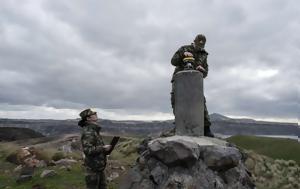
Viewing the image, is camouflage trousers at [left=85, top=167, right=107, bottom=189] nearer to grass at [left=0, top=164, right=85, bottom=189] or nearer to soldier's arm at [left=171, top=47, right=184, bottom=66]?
soldier's arm at [left=171, top=47, right=184, bottom=66]

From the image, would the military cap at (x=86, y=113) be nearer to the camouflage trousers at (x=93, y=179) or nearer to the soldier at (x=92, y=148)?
the soldier at (x=92, y=148)

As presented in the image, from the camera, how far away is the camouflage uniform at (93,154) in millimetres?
11164

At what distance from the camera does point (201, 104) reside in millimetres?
12953

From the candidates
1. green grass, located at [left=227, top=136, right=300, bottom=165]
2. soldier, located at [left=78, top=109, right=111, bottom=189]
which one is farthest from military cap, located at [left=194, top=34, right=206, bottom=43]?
green grass, located at [left=227, top=136, right=300, bottom=165]

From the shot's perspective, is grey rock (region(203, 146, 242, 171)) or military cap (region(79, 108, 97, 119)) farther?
grey rock (region(203, 146, 242, 171))

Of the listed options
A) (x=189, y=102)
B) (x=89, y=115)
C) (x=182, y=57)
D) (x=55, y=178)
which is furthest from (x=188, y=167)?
(x=55, y=178)

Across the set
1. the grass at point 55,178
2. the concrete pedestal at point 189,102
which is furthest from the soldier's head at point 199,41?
the grass at point 55,178

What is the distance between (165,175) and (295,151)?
29759mm

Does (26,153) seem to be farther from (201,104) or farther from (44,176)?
(201,104)

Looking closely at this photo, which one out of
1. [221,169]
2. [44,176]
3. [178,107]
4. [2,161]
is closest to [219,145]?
[221,169]

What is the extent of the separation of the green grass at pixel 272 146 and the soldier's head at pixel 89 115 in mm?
27755

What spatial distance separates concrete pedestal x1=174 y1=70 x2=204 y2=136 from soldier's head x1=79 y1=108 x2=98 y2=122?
2.78m

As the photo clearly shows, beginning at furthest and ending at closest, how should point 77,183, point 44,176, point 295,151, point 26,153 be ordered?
point 295,151, point 26,153, point 44,176, point 77,183

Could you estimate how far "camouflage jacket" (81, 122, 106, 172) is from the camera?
11155 mm
